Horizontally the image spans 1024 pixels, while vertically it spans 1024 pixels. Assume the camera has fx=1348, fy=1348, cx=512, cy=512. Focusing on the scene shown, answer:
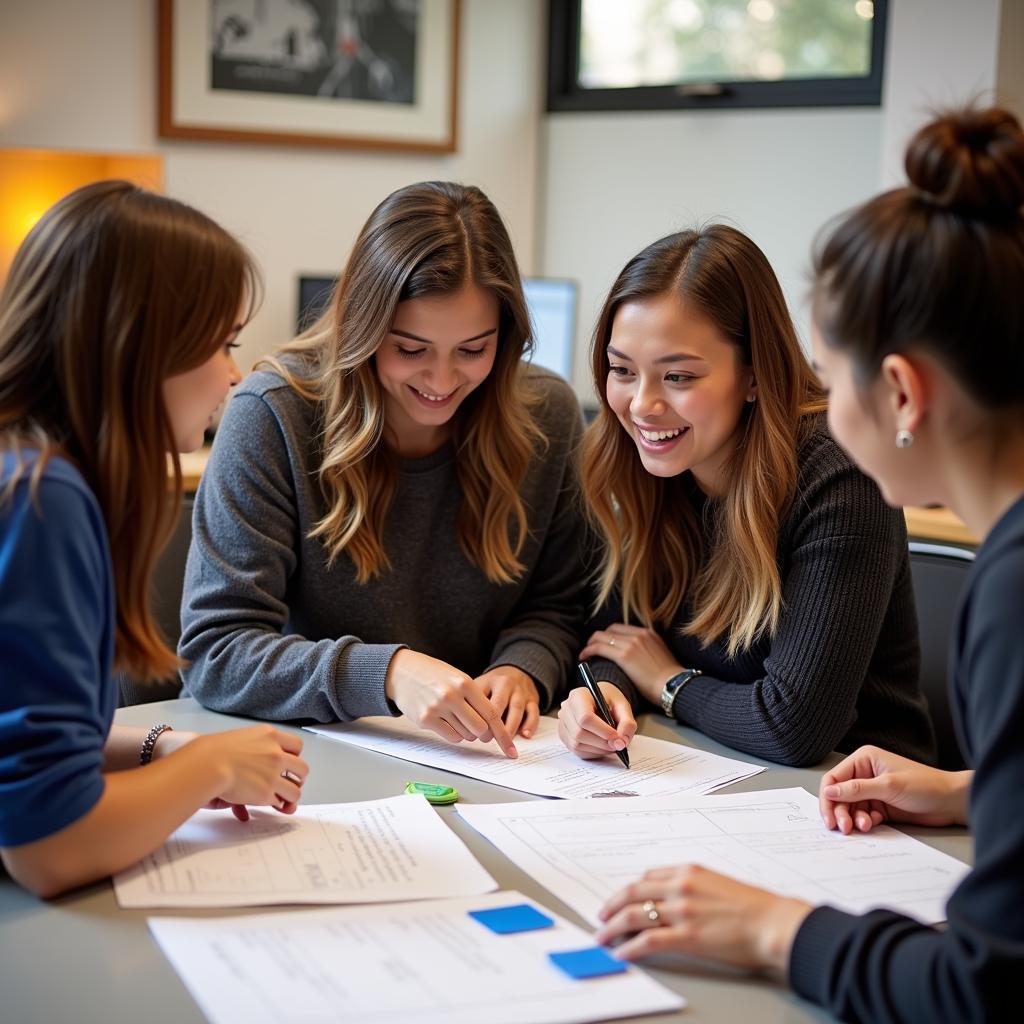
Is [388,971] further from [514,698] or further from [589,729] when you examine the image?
[514,698]

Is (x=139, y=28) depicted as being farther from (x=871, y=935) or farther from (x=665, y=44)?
(x=871, y=935)

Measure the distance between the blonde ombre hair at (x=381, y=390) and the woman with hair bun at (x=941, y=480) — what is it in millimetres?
718

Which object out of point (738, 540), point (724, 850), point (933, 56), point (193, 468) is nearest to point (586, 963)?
point (724, 850)

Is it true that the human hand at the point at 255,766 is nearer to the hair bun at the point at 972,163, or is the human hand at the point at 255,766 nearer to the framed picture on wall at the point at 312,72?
the hair bun at the point at 972,163

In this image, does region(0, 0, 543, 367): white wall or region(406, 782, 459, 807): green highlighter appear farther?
region(0, 0, 543, 367): white wall

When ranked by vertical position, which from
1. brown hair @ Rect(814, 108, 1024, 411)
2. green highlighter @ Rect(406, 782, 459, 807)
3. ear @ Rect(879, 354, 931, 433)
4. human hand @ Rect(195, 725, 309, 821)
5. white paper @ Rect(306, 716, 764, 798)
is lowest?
white paper @ Rect(306, 716, 764, 798)

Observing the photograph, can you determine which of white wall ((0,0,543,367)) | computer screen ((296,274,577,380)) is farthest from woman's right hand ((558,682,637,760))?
computer screen ((296,274,577,380))

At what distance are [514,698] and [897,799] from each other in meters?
0.48

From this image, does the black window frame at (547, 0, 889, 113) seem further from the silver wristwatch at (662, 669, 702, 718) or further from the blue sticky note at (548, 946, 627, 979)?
the blue sticky note at (548, 946, 627, 979)

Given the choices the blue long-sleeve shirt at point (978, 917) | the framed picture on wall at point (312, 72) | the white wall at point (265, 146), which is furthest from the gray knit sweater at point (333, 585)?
the framed picture on wall at point (312, 72)

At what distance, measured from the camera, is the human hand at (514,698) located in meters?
1.59

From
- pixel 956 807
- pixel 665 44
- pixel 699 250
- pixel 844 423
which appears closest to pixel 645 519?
pixel 699 250

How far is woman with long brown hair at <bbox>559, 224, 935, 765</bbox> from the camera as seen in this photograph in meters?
1.54

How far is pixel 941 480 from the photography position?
1.04 metres
